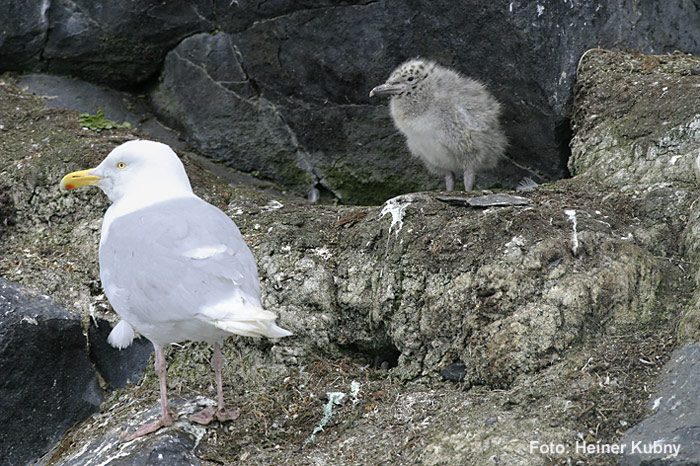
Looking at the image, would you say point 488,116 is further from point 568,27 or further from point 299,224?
point 299,224

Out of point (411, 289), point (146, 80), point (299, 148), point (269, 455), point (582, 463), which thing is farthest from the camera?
point (146, 80)

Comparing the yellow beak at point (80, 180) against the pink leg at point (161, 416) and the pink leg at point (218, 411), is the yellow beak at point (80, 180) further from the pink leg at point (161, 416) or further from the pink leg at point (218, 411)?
the pink leg at point (218, 411)

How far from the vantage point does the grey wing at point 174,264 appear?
12.0 ft

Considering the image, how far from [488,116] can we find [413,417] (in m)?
2.89

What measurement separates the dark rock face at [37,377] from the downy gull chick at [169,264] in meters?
1.06

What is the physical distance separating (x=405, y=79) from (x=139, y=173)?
2725 millimetres

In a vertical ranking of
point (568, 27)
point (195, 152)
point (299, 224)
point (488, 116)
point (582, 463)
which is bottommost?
point (195, 152)

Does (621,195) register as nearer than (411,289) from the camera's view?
No

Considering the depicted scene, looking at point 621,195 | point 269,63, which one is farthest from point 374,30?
point 621,195

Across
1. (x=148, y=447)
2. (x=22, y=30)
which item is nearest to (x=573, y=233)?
(x=148, y=447)

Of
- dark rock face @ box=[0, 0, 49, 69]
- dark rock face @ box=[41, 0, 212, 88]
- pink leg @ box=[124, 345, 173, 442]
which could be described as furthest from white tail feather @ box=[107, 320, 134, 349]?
dark rock face @ box=[0, 0, 49, 69]

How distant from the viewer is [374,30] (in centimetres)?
678

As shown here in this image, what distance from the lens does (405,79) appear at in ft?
20.6

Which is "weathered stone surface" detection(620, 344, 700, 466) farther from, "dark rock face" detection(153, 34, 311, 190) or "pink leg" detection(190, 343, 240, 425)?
"dark rock face" detection(153, 34, 311, 190)
